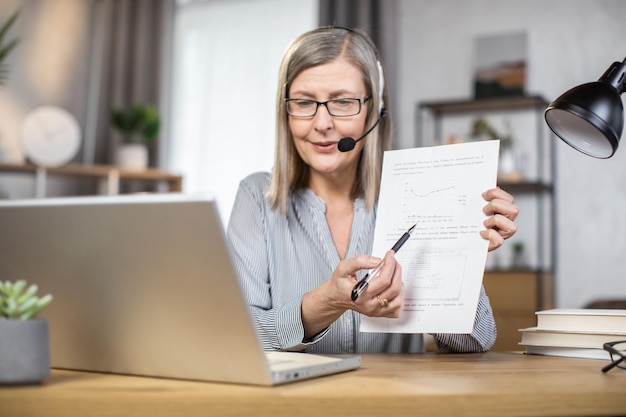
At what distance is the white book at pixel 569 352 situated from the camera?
1361mm

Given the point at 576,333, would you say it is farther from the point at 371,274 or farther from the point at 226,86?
the point at 226,86

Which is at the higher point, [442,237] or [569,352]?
[442,237]

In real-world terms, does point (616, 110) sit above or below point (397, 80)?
below

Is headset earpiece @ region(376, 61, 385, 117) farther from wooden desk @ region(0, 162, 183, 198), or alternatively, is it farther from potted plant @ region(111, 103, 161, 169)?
potted plant @ region(111, 103, 161, 169)

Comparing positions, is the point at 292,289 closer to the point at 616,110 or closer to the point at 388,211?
the point at 388,211

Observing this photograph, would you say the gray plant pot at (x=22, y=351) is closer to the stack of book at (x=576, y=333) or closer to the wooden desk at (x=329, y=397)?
the wooden desk at (x=329, y=397)

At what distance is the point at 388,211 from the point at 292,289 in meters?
0.43

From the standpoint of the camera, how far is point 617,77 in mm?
1285

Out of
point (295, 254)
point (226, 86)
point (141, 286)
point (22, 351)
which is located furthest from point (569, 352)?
point (226, 86)

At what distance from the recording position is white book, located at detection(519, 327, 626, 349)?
1.37 m

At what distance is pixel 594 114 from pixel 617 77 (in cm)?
11

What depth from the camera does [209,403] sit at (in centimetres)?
87

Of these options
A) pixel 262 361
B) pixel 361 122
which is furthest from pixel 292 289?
pixel 262 361

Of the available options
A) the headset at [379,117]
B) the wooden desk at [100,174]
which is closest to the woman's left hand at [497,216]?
the headset at [379,117]
